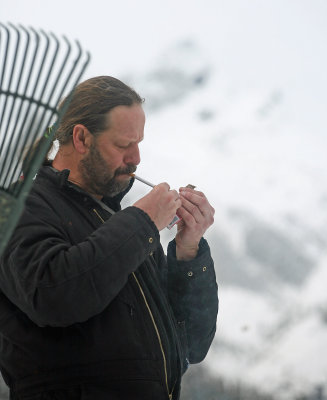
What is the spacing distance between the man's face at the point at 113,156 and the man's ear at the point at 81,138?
0.03 metres

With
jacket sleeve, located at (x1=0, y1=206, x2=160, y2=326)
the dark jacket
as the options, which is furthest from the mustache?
jacket sleeve, located at (x1=0, y1=206, x2=160, y2=326)

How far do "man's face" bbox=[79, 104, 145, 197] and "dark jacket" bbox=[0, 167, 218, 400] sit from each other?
0.09 metres

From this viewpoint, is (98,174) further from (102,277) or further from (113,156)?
(102,277)

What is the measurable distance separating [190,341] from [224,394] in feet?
282

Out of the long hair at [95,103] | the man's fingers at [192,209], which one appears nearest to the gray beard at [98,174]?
the long hair at [95,103]

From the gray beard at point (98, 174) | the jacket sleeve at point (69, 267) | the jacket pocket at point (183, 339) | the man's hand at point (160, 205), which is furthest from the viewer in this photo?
the jacket pocket at point (183, 339)

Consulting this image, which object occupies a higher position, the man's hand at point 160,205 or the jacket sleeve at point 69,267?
the man's hand at point 160,205

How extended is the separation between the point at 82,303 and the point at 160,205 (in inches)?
18.6

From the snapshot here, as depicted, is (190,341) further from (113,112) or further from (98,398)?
(113,112)

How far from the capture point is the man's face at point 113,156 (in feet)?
7.77

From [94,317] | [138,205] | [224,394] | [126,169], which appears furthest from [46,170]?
[224,394]

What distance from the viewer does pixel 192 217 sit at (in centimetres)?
243

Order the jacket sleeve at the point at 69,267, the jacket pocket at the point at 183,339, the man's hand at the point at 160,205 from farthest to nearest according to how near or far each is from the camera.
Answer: the jacket pocket at the point at 183,339, the man's hand at the point at 160,205, the jacket sleeve at the point at 69,267

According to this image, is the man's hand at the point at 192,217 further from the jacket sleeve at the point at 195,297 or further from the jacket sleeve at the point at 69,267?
the jacket sleeve at the point at 69,267
